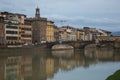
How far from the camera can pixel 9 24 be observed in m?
80.8

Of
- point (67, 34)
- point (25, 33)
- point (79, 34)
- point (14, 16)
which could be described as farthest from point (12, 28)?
point (79, 34)

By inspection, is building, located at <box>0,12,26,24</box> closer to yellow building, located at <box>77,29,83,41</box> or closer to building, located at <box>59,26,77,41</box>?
building, located at <box>59,26,77,41</box>

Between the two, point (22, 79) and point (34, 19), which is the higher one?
point (34, 19)

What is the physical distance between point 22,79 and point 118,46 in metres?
67.5

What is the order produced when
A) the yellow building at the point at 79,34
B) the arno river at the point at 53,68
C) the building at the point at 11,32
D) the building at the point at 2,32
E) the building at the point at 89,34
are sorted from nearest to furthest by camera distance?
the arno river at the point at 53,68, the building at the point at 2,32, the building at the point at 11,32, the yellow building at the point at 79,34, the building at the point at 89,34

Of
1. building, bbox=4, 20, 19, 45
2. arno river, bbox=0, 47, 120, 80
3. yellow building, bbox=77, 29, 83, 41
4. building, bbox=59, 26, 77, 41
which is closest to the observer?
arno river, bbox=0, 47, 120, 80

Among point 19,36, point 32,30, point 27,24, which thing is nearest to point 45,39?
point 32,30

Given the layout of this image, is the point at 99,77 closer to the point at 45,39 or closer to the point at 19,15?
the point at 19,15

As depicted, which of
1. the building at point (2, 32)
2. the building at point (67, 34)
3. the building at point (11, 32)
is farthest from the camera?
the building at point (67, 34)

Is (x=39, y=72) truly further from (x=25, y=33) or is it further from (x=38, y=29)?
(x=38, y=29)

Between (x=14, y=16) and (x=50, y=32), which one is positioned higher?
(x=14, y=16)

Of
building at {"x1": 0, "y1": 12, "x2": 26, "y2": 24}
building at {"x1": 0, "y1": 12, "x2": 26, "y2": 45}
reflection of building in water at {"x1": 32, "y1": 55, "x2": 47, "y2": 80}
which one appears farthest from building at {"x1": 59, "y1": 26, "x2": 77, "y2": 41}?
reflection of building in water at {"x1": 32, "y1": 55, "x2": 47, "y2": 80}

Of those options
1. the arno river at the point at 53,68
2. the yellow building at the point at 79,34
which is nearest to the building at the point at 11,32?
the arno river at the point at 53,68

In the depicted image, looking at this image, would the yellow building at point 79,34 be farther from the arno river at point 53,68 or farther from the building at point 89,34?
the arno river at point 53,68
